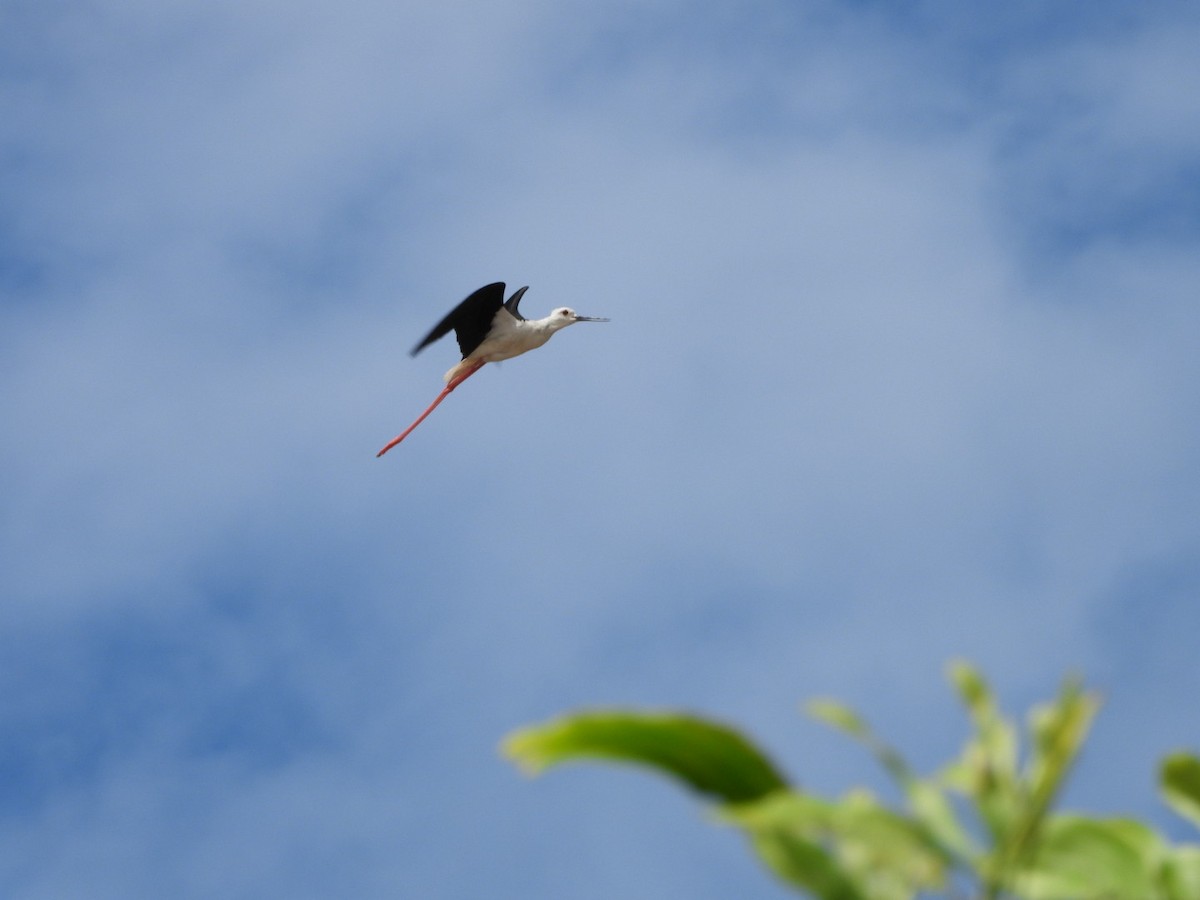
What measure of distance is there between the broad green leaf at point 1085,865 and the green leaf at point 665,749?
967mm

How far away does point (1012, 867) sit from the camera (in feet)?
12.0

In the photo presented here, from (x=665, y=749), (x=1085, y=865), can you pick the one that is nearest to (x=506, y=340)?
(x=1085, y=865)

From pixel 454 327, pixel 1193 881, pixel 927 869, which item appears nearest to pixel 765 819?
pixel 927 869

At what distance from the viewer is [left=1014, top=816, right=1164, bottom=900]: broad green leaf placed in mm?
4336

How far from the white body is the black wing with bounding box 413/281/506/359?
9cm

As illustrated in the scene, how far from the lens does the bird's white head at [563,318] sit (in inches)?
938

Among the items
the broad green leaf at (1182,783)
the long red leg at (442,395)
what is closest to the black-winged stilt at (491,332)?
the long red leg at (442,395)

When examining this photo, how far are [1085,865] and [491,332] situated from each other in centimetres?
1909

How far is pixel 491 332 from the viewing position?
2303cm

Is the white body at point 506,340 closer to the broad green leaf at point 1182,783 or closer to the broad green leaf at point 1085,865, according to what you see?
the broad green leaf at point 1182,783

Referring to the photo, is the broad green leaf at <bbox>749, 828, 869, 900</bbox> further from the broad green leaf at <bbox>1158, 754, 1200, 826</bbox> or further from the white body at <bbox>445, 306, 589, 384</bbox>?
the white body at <bbox>445, 306, 589, 384</bbox>

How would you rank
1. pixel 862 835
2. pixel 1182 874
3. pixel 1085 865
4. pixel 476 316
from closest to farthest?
1. pixel 862 835
2. pixel 1085 865
3. pixel 1182 874
4. pixel 476 316

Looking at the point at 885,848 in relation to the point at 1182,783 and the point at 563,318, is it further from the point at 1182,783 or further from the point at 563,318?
the point at 563,318

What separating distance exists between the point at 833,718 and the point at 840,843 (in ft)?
1.17
